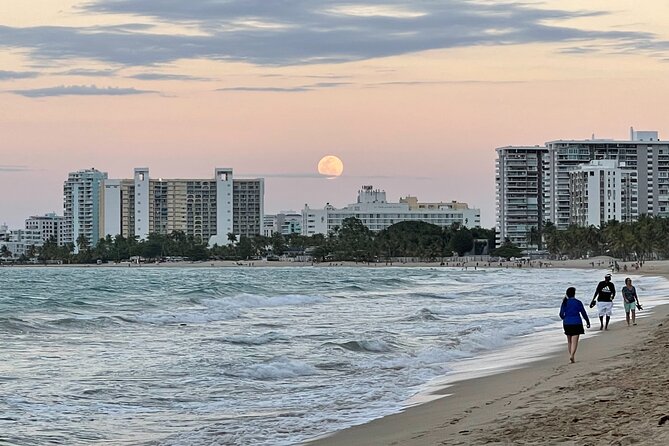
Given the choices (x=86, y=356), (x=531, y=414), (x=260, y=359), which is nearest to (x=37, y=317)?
(x=86, y=356)

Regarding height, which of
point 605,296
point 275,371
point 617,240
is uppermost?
point 617,240

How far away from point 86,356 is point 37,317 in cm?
1468

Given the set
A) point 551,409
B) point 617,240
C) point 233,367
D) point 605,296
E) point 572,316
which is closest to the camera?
point 551,409

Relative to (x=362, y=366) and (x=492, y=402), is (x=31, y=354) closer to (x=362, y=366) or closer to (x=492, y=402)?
(x=362, y=366)

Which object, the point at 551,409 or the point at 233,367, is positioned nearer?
the point at 551,409

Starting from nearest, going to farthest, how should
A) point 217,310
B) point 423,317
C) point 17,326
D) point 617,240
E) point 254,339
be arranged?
point 254,339, point 17,326, point 423,317, point 217,310, point 617,240

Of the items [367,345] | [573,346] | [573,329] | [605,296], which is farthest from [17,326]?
[573,329]

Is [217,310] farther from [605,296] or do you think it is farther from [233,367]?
[233,367]

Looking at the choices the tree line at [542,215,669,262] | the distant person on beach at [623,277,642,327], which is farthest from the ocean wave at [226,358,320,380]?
the tree line at [542,215,669,262]

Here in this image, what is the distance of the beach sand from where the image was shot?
30.0 ft

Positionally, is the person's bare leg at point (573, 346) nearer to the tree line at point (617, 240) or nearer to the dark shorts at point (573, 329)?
the dark shorts at point (573, 329)

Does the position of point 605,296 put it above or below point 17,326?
above

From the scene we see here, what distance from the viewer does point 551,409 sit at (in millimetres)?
11047

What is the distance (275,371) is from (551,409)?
8.24 metres
